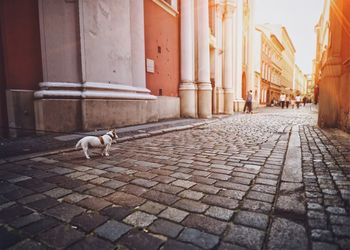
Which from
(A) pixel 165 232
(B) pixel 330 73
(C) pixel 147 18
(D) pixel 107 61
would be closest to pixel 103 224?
(A) pixel 165 232

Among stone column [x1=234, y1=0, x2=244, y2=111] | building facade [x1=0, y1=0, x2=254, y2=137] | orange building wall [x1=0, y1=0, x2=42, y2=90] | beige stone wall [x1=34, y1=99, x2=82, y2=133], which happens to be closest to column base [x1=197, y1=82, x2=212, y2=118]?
building facade [x1=0, y1=0, x2=254, y2=137]

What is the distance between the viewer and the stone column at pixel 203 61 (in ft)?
42.1

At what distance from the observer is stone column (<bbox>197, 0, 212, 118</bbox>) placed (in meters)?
12.8

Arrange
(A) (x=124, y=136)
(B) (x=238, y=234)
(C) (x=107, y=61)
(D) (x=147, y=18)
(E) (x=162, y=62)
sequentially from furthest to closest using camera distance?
(E) (x=162, y=62) < (D) (x=147, y=18) < (C) (x=107, y=61) < (A) (x=124, y=136) < (B) (x=238, y=234)

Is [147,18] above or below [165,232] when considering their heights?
above

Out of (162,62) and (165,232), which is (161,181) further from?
(162,62)

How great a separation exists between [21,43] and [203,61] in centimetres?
925

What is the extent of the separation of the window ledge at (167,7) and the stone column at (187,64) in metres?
0.54

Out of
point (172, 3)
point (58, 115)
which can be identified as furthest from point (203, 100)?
point (58, 115)

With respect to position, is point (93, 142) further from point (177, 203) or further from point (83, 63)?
point (83, 63)

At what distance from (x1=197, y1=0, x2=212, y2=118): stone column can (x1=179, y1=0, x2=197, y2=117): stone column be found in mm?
656

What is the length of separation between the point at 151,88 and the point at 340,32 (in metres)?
6.80

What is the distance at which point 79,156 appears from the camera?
409cm

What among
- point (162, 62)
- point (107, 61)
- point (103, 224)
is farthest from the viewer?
point (162, 62)
